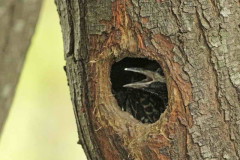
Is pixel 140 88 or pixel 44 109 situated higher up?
pixel 140 88

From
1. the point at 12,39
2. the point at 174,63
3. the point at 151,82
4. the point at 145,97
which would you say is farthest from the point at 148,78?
the point at 12,39

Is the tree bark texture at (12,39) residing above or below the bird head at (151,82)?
above

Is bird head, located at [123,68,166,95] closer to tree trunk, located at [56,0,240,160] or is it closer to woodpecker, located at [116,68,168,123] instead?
woodpecker, located at [116,68,168,123]

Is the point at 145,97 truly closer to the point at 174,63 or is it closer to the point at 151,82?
the point at 151,82

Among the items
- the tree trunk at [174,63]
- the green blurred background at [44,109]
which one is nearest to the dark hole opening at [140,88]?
the tree trunk at [174,63]

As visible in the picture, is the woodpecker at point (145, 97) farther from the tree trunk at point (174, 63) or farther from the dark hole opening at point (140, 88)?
the tree trunk at point (174, 63)
